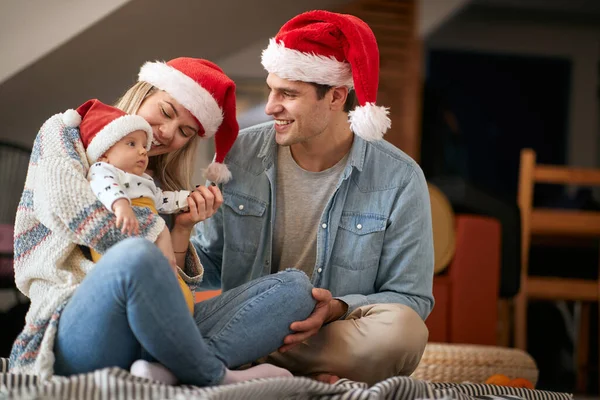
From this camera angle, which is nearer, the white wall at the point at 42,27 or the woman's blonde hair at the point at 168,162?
the woman's blonde hair at the point at 168,162

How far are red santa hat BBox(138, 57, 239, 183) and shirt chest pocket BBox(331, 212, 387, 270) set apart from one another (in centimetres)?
36

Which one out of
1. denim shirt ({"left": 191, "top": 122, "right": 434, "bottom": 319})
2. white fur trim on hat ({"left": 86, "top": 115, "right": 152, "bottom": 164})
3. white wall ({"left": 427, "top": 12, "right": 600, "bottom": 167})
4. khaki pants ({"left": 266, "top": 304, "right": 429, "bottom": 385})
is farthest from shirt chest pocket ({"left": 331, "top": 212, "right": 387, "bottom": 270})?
white wall ({"left": 427, "top": 12, "right": 600, "bottom": 167})

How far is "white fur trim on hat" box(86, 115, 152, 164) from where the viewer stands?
1.54m

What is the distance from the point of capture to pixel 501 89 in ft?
20.8

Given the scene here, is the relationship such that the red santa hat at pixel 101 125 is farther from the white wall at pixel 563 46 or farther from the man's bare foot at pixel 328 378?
the white wall at pixel 563 46

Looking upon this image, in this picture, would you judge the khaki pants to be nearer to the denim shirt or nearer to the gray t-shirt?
the denim shirt

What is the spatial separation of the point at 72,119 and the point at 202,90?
33 centimetres

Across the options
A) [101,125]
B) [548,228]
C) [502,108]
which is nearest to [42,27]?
[101,125]

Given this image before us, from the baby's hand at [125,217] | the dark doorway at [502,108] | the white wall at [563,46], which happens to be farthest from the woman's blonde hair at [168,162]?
the white wall at [563,46]

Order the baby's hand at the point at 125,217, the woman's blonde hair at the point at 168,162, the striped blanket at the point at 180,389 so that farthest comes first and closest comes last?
1. the woman's blonde hair at the point at 168,162
2. the baby's hand at the point at 125,217
3. the striped blanket at the point at 180,389

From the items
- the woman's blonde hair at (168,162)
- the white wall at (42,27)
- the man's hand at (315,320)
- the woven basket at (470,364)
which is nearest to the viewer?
the man's hand at (315,320)

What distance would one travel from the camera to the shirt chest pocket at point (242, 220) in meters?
2.06

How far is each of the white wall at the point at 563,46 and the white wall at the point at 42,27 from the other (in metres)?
Answer: 3.85

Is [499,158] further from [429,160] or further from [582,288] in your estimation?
[582,288]
